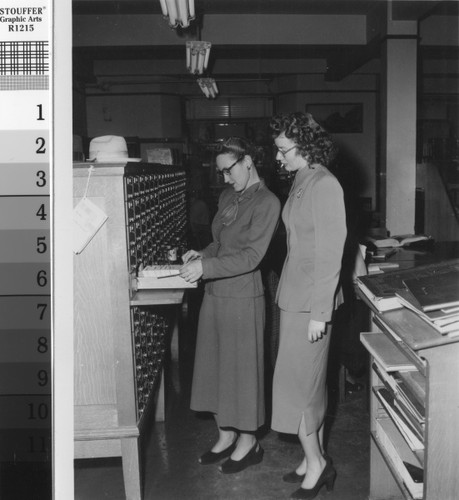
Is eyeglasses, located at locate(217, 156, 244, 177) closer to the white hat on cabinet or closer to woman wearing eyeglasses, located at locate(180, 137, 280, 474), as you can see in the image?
woman wearing eyeglasses, located at locate(180, 137, 280, 474)

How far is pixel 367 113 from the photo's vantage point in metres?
10.3

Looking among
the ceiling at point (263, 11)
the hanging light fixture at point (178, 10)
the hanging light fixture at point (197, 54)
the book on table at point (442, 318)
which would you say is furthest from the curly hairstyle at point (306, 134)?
the ceiling at point (263, 11)

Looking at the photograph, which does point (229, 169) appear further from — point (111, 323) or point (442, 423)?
point (442, 423)

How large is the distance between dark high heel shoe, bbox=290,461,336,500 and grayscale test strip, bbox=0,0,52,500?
1097 millimetres

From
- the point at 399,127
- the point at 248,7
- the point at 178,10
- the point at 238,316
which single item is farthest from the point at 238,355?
the point at 248,7

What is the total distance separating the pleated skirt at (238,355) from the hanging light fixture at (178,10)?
226cm

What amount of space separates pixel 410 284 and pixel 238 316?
93cm

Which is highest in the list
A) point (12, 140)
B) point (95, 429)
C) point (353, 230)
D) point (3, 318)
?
point (12, 140)

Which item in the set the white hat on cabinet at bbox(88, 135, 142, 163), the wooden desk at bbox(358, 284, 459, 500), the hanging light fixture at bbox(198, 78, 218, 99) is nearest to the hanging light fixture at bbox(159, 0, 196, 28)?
the white hat on cabinet at bbox(88, 135, 142, 163)

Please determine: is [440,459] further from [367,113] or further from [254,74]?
[367,113]

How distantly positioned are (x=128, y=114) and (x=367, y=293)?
917 cm

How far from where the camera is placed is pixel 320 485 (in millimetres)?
2225

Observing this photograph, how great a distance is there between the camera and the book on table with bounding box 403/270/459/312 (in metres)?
1.45

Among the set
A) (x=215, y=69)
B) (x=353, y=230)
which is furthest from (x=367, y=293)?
(x=215, y=69)
